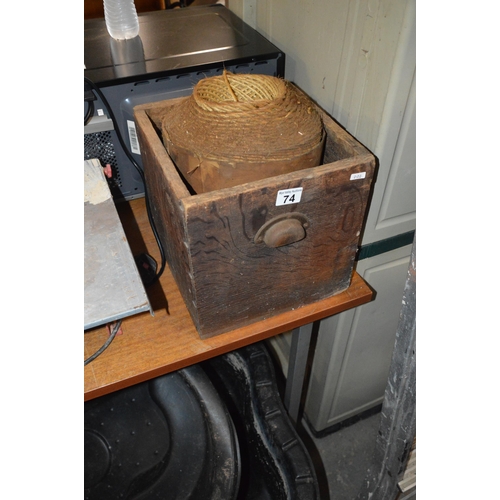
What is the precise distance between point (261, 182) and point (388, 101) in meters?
0.25

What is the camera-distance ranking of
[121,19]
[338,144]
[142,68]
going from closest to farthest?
[338,144] < [142,68] < [121,19]

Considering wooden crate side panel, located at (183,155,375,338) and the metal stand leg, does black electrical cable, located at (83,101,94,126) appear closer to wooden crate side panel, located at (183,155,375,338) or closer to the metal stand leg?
wooden crate side panel, located at (183,155,375,338)

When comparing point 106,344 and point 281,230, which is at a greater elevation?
point 281,230

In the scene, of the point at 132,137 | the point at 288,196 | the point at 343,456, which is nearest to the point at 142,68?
the point at 132,137

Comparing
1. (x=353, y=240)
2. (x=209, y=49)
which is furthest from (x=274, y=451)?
(x=209, y=49)

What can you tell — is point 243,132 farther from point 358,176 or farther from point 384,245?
point 384,245

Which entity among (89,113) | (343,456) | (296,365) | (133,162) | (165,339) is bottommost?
(343,456)

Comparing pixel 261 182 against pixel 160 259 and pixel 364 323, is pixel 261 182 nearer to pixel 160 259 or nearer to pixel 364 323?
pixel 160 259

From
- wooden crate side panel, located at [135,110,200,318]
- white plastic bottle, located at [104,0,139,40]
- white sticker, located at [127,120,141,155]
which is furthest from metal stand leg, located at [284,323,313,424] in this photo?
white plastic bottle, located at [104,0,139,40]

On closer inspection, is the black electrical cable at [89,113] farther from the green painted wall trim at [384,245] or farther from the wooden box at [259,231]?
the green painted wall trim at [384,245]

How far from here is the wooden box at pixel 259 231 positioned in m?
0.62

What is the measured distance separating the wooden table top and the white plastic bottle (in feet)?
1.76

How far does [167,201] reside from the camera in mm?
686

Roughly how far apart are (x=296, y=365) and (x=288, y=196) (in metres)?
0.49
